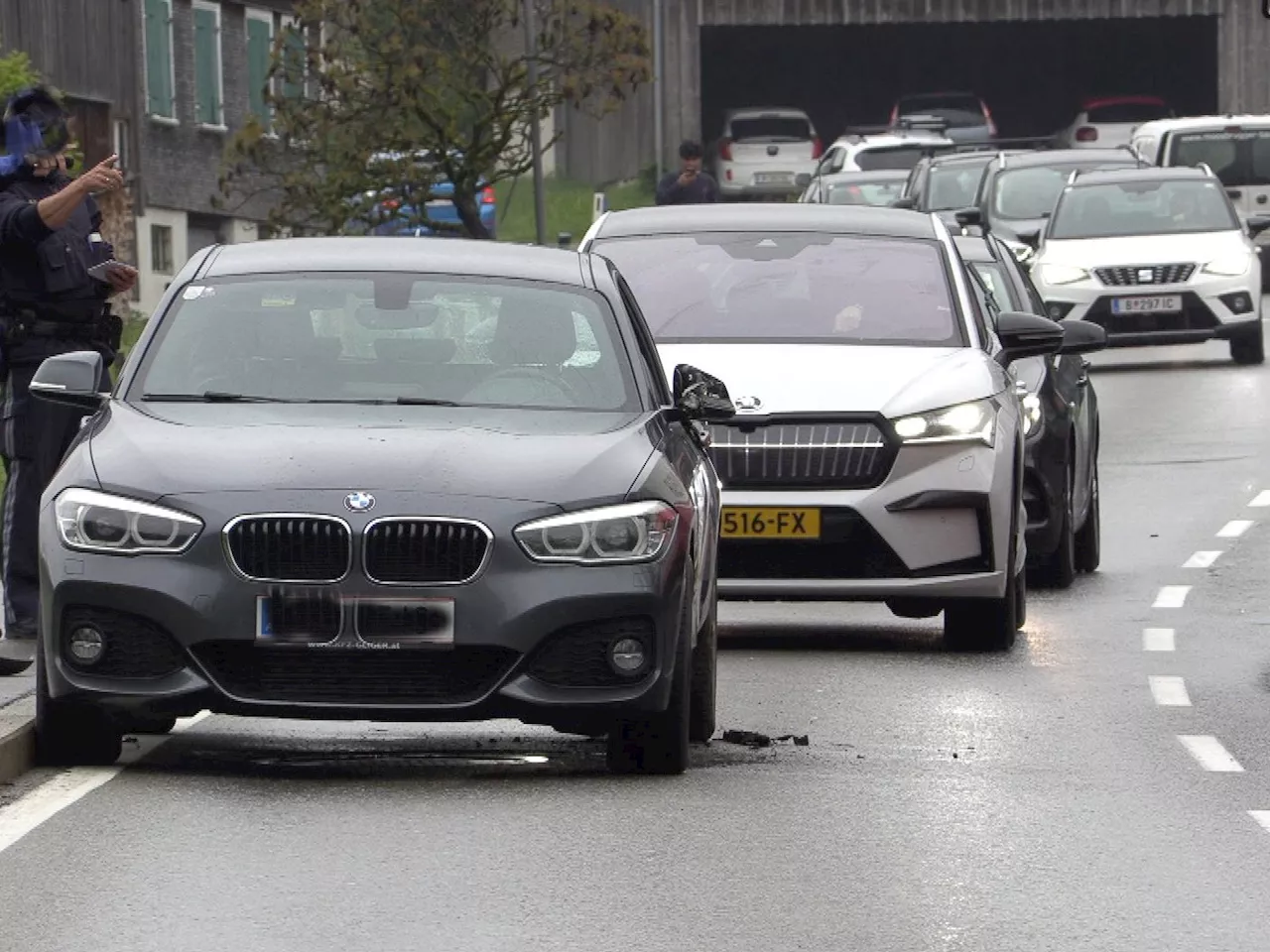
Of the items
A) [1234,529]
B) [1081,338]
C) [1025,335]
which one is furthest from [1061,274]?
[1025,335]

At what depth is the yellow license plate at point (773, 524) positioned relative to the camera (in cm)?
1369

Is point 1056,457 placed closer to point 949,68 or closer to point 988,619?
point 988,619

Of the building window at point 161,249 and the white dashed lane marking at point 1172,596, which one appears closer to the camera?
the white dashed lane marking at point 1172,596

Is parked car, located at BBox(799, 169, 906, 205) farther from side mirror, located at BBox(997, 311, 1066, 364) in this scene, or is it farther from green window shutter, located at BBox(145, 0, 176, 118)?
side mirror, located at BBox(997, 311, 1066, 364)

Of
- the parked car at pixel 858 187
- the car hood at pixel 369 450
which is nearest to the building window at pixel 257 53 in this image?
the parked car at pixel 858 187

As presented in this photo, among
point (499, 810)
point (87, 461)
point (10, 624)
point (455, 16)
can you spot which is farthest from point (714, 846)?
point (455, 16)

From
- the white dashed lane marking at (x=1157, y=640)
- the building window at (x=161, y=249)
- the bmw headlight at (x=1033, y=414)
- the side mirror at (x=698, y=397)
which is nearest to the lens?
the side mirror at (x=698, y=397)

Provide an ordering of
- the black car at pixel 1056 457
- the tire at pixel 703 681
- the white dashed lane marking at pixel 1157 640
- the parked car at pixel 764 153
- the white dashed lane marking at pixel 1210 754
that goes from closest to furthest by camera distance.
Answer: the white dashed lane marking at pixel 1210 754 → the tire at pixel 703 681 → the white dashed lane marking at pixel 1157 640 → the black car at pixel 1056 457 → the parked car at pixel 764 153

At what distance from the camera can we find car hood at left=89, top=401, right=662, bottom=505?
9.53 meters

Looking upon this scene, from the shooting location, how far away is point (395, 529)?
30.9 feet

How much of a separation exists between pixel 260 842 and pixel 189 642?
101 cm

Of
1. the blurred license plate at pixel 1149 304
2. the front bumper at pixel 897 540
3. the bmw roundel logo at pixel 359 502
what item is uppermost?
the bmw roundel logo at pixel 359 502

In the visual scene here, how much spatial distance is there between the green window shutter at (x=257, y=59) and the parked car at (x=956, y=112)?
13.7 m

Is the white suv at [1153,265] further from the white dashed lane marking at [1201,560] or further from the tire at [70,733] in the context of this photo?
the tire at [70,733]
